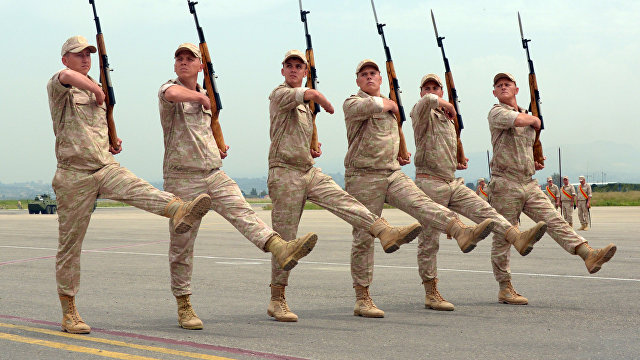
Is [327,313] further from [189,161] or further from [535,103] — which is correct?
[535,103]

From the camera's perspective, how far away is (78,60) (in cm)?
705

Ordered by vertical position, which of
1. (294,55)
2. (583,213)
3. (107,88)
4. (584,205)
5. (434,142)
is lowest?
A: (583,213)

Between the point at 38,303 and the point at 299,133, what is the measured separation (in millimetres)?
3814

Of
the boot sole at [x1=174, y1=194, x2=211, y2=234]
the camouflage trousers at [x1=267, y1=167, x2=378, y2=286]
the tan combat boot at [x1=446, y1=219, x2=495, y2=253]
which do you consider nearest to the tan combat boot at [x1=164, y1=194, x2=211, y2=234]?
the boot sole at [x1=174, y1=194, x2=211, y2=234]

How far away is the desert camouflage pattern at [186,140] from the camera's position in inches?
286

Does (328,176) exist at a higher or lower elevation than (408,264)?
higher

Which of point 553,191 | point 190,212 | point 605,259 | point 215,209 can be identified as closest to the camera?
point 190,212

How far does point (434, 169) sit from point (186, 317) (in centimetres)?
327

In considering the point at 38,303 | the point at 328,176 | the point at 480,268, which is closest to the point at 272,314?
the point at 328,176

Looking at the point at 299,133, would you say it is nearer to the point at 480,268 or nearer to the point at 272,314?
the point at 272,314

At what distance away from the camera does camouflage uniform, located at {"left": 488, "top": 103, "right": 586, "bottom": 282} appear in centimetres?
907

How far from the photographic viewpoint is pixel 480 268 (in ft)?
43.4

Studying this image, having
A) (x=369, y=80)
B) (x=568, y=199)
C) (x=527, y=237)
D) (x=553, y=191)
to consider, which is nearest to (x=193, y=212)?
(x=369, y=80)

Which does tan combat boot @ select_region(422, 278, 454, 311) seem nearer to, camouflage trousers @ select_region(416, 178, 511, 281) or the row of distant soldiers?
camouflage trousers @ select_region(416, 178, 511, 281)
